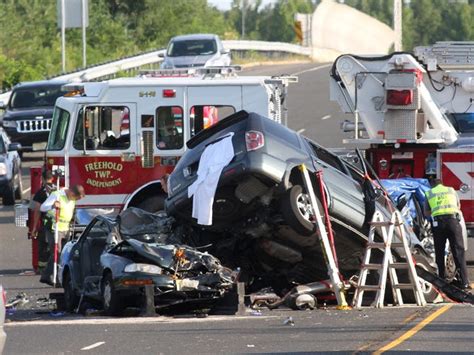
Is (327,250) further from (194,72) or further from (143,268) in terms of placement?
(194,72)

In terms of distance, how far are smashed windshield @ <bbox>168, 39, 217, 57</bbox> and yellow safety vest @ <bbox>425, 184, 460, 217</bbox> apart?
900 inches

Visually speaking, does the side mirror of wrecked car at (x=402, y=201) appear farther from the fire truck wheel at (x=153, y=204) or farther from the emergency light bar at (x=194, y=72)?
the emergency light bar at (x=194, y=72)

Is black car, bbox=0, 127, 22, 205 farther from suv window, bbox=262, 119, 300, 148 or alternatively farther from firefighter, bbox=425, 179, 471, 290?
suv window, bbox=262, 119, 300, 148

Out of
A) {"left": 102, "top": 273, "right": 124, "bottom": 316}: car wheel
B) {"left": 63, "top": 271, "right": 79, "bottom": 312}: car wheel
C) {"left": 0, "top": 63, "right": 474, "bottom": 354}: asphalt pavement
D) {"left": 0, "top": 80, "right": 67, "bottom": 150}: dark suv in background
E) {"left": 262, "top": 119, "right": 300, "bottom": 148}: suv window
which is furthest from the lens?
{"left": 0, "top": 80, "right": 67, "bottom": 150}: dark suv in background

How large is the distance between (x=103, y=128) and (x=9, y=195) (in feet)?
24.5

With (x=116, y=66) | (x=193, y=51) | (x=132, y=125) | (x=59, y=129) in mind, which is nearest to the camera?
(x=132, y=125)

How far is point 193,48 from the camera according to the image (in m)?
Answer: 41.3

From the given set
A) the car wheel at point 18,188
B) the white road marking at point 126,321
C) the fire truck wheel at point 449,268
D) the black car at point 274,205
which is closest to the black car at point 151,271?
the white road marking at point 126,321

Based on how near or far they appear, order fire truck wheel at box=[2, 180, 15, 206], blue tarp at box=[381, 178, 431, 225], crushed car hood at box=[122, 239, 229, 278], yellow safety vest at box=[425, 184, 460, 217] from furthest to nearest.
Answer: fire truck wheel at box=[2, 180, 15, 206]
blue tarp at box=[381, 178, 431, 225]
yellow safety vest at box=[425, 184, 460, 217]
crushed car hood at box=[122, 239, 229, 278]

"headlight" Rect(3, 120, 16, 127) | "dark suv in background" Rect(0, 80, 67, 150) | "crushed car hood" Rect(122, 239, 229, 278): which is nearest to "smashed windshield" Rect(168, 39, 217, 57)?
"dark suv in background" Rect(0, 80, 67, 150)

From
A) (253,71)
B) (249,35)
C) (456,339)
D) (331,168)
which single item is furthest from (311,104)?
(249,35)

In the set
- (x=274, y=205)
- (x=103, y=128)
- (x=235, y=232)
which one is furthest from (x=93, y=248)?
(x=103, y=128)

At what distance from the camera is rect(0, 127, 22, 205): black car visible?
2816 cm

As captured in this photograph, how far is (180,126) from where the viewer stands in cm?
2153
